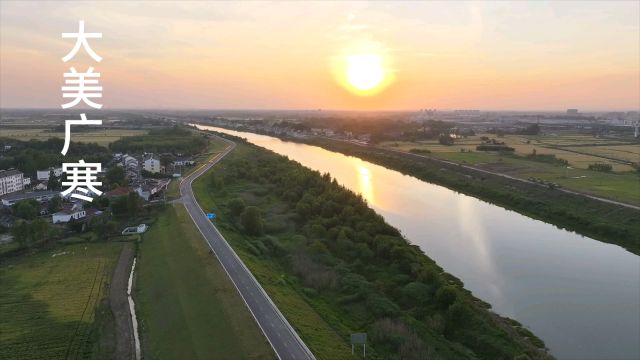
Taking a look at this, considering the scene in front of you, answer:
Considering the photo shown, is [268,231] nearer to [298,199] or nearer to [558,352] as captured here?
[298,199]

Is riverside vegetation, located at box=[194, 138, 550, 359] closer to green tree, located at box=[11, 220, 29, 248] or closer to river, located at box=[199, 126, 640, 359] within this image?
river, located at box=[199, 126, 640, 359]

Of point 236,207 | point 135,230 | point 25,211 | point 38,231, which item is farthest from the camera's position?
point 236,207

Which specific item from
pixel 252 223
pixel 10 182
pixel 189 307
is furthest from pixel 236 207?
pixel 10 182

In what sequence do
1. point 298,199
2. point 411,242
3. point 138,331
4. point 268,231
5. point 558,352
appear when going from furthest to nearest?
point 298,199 < point 268,231 < point 411,242 < point 138,331 < point 558,352

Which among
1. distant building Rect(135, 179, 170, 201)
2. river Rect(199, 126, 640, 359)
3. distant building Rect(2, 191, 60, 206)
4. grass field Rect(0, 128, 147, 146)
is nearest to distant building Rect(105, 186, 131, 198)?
distant building Rect(135, 179, 170, 201)

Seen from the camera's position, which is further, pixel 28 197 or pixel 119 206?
pixel 28 197

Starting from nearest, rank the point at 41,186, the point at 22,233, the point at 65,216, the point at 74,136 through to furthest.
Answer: the point at 22,233
the point at 65,216
the point at 41,186
the point at 74,136

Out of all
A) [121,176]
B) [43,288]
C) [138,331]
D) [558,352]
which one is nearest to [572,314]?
[558,352]

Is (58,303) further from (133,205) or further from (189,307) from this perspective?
(133,205)
